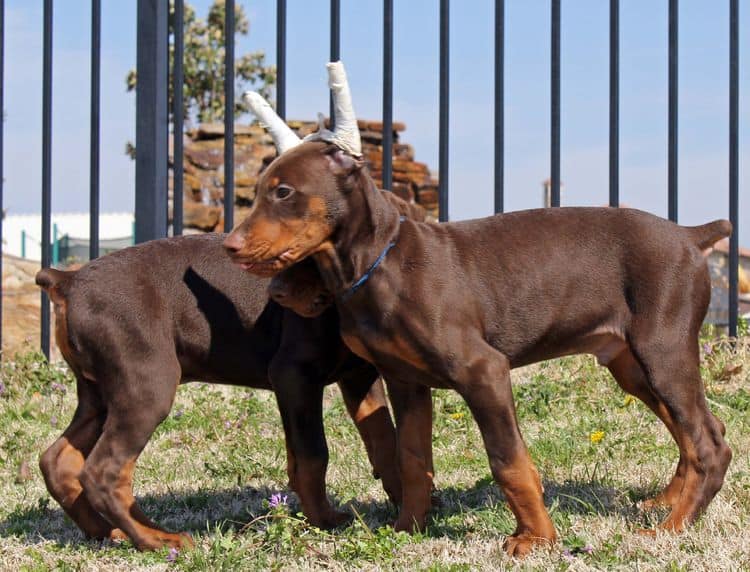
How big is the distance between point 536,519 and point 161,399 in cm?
145

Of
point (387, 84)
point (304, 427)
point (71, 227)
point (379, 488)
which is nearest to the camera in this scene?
point (304, 427)

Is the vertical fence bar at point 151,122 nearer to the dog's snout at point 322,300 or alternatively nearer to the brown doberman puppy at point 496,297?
the dog's snout at point 322,300

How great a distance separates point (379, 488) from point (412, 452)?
0.85 m

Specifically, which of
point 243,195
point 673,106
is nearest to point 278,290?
point 673,106

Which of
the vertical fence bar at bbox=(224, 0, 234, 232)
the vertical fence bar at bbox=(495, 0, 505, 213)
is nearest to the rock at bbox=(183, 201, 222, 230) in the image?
the vertical fence bar at bbox=(224, 0, 234, 232)

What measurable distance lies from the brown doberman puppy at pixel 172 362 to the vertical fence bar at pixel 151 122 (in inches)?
103

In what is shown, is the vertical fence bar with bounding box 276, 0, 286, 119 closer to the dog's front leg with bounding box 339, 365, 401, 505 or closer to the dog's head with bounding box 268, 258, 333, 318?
the dog's front leg with bounding box 339, 365, 401, 505

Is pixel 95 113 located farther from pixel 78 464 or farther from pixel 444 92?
pixel 78 464

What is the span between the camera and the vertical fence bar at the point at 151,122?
22.5 ft

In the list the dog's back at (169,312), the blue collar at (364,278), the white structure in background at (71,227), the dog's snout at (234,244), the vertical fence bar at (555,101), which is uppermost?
the vertical fence bar at (555,101)

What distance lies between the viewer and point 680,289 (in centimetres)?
387

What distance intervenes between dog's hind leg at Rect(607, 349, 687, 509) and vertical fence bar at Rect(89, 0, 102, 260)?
152 inches

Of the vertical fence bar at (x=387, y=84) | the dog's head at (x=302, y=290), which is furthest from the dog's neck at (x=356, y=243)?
the vertical fence bar at (x=387, y=84)

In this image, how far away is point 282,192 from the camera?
3527 millimetres
